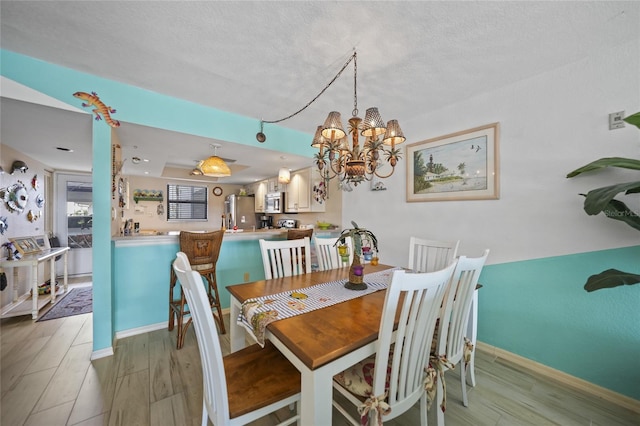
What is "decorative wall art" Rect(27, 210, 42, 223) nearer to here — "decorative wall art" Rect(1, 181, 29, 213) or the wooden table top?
"decorative wall art" Rect(1, 181, 29, 213)

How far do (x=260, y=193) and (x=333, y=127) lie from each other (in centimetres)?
429

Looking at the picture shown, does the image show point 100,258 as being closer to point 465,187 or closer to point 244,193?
point 465,187

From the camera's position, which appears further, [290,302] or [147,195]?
[147,195]

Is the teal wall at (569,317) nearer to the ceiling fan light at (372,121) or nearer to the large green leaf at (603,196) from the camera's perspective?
the large green leaf at (603,196)

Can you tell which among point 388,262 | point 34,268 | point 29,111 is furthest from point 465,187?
point 34,268

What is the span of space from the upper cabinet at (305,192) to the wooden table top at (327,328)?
2572 millimetres

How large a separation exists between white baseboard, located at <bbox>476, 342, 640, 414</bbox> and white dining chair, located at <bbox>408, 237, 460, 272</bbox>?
91 centimetres

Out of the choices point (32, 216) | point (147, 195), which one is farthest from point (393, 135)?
point (147, 195)

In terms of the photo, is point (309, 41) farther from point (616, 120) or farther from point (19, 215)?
point (19, 215)

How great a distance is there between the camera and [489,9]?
1.28 m

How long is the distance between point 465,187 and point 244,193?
497 cm

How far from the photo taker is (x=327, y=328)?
104 cm

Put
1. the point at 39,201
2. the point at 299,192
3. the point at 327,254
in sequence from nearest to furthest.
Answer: the point at 327,254 → the point at 39,201 → the point at 299,192

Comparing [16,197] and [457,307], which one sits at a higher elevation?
[16,197]
